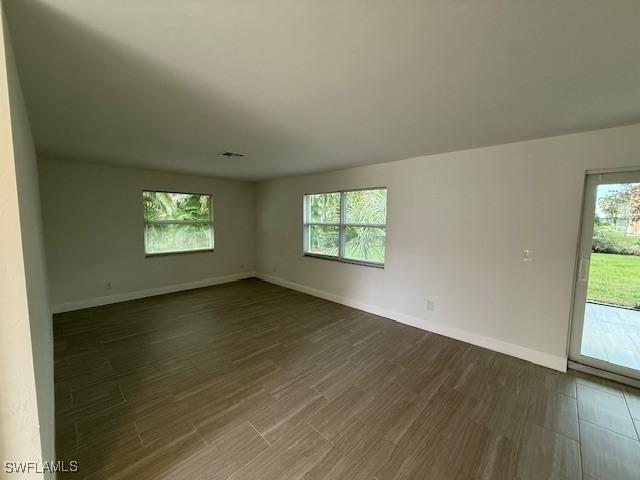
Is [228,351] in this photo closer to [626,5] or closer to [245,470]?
[245,470]

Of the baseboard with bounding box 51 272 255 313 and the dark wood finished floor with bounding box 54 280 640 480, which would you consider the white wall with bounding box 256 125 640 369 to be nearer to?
the dark wood finished floor with bounding box 54 280 640 480

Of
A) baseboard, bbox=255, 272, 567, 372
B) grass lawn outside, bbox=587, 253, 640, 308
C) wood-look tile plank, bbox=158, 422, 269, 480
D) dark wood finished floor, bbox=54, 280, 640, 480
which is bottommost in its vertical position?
dark wood finished floor, bbox=54, 280, 640, 480

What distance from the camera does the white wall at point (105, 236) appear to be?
379cm

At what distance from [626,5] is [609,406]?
2.79 meters

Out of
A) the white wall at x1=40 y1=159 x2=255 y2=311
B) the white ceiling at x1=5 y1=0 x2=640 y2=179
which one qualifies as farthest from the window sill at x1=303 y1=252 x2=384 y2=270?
the white wall at x1=40 y1=159 x2=255 y2=311

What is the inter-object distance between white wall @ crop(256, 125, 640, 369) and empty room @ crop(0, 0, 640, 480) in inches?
0.9

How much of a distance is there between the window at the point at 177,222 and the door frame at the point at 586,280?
5.83m

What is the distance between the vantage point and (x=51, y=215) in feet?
12.2

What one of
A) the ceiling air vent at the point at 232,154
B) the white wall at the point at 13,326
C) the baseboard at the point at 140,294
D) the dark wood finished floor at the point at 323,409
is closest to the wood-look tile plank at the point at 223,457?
the dark wood finished floor at the point at 323,409

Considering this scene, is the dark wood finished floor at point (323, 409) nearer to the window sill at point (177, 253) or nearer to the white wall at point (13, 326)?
the white wall at point (13, 326)

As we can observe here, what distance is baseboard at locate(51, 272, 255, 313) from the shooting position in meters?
3.92

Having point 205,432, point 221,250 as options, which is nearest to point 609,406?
point 205,432

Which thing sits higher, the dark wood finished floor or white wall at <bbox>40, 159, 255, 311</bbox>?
white wall at <bbox>40, 159, 255, 311</bbox>

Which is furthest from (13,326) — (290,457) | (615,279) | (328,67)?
(615,279)
